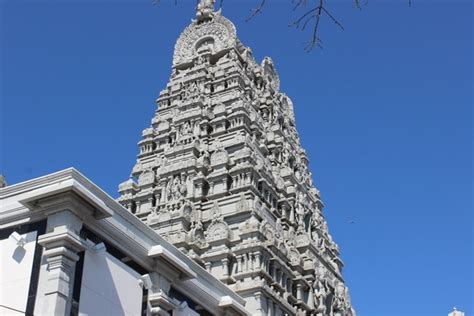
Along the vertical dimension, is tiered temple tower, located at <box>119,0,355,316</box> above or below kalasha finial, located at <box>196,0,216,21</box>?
below

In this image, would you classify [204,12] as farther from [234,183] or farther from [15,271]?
[15,271]

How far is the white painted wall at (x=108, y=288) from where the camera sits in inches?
816

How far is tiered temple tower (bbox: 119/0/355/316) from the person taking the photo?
38500 mm

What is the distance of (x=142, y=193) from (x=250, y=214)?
9036 mm

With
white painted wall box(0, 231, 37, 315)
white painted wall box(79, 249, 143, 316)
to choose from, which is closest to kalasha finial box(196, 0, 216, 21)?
white painted wall box(79, 249, 143, 316)

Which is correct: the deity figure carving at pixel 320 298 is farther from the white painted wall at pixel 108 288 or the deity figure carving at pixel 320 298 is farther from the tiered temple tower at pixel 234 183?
the white painted wall at pixel 108 288

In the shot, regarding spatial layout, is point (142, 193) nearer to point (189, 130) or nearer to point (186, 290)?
point (189, 130)

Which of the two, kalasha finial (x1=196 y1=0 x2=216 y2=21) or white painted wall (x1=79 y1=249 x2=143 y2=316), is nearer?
white painted wall (x1=79 y1=249 x2=143 y2=316)

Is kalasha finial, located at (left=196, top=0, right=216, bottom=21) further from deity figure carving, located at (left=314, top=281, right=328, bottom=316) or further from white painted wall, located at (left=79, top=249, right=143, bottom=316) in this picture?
white painted wall, located at (left=79, top=249, right=143, bottom=316)

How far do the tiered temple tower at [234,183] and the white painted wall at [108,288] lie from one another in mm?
13527

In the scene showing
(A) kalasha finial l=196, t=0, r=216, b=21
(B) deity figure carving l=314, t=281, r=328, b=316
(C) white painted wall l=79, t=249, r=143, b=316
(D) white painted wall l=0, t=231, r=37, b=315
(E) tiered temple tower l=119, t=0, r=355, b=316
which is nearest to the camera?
(D) white painted wall l=0, t=231, r=37, b=315

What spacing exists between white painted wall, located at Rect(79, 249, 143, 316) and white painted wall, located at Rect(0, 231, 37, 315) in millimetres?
1654

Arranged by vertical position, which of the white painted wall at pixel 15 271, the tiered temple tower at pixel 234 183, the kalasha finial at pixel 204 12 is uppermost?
the kalasha finial at pixel 204 12

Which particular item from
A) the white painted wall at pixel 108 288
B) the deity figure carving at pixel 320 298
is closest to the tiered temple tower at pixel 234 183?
the deity figure carving at pixel 320 298
